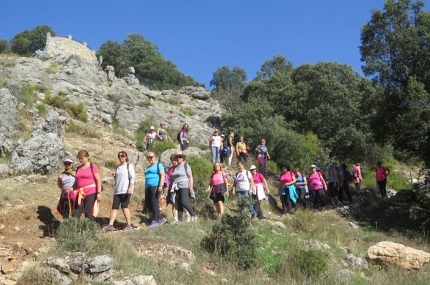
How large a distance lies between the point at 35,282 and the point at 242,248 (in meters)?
3.42

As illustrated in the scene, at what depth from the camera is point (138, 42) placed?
57.2m

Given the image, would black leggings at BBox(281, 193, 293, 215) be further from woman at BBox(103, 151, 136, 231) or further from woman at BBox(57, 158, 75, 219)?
woman at BBox(57, 158, 75, 219)

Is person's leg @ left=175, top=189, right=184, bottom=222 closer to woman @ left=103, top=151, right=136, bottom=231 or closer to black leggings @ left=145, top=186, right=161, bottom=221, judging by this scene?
black leggings @ left=145, top=186, right=161, bottom=221

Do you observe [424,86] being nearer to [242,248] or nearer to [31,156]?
[242,248]

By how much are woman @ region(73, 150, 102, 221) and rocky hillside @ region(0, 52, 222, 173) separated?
4.74 m

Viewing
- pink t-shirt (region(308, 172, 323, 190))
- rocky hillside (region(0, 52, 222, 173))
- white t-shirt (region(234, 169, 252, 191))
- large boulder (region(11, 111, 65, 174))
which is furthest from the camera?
pink t-shirt (region(308, 172, 323, 190))

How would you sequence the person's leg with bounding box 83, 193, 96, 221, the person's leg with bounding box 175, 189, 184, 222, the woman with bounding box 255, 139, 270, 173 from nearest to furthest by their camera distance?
1. the person's leg with bounding box 83, 193, 96, 221
2. the person's leg with bounding box 175, 189, 184, 222
3. the woman with bounding box 255, 139, 270, 173

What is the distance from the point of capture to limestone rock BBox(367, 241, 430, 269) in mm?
8492

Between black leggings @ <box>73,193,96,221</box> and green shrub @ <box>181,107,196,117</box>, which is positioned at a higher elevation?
green shrub @ <box>181,107,196,117</box>

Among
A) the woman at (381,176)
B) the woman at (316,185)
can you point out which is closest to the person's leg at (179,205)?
the woman at (316,185)

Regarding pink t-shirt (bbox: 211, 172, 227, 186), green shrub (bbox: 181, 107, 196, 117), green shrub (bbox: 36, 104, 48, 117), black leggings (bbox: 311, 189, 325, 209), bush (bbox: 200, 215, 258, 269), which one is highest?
green shrub (bbox: 181, 107, 196, 117)

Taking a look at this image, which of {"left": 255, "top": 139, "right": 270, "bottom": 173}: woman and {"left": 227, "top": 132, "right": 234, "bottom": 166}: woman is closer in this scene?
{"left": 255, "top": 139, "right": 270, "bottom": 173}: woman

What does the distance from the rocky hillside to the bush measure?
6252mm

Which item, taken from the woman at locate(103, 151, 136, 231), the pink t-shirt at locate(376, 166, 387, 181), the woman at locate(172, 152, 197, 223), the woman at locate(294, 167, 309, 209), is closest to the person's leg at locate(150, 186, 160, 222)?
the woman at locate(172, 152, 197, 223)
